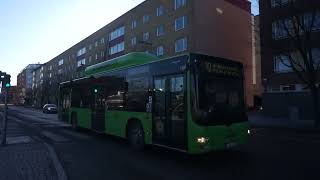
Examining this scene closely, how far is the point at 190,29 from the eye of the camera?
143 feet

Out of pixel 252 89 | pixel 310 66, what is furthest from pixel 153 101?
pixel 252 89

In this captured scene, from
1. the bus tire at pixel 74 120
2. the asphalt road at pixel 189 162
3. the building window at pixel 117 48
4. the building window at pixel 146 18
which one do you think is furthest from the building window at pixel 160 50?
the asphalt road at pixel 189 162

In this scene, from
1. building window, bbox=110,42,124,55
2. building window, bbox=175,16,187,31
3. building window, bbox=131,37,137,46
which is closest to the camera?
building window, bbox=175,16,187,31

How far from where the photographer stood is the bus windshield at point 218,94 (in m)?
9.39

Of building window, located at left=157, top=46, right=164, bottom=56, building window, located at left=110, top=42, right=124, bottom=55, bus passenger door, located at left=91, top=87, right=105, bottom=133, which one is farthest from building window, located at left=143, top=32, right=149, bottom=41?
bus passenger door, located at left=91, top=87, right=105, bottom=133

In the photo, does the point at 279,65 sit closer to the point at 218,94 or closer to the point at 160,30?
the point at 160,30

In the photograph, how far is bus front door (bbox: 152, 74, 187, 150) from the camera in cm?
970

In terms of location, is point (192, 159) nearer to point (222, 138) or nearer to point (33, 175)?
point (222, 138)

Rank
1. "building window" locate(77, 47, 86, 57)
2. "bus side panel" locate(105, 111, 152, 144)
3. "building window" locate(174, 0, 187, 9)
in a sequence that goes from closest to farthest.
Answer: "bus side panel" locate(105, 111, 152, 144) < "building window" locate(174, 0, 187, 9) < "building window" locate(77, 47, 86, 57)

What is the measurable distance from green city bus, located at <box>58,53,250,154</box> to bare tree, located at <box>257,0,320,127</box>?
12658mm

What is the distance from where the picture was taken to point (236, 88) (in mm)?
10336

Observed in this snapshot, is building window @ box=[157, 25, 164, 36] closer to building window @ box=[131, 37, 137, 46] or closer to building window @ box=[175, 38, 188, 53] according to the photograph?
building window @ box=[175, 38, 188, 53]

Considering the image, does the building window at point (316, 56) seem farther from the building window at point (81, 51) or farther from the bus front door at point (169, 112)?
the building window at point (81, 51)

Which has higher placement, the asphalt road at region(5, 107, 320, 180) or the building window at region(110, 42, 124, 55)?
the building window at region(110, 42, 124, 55)
